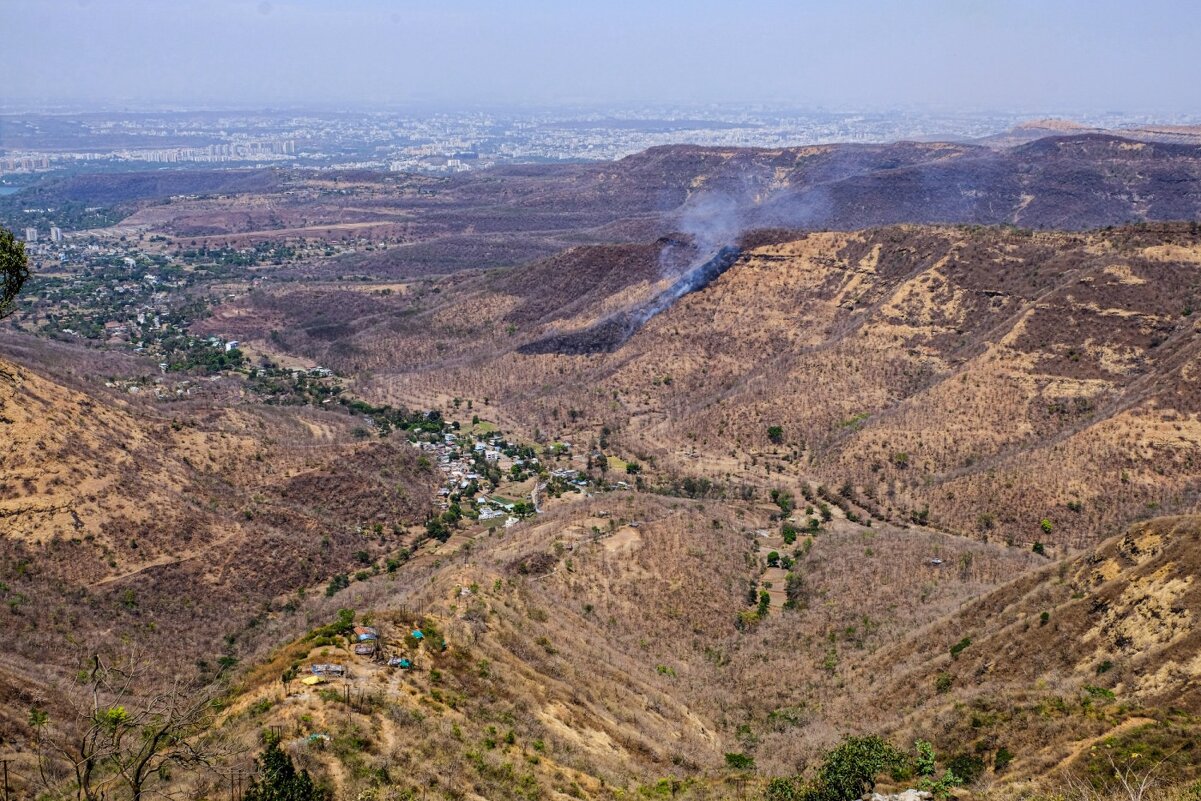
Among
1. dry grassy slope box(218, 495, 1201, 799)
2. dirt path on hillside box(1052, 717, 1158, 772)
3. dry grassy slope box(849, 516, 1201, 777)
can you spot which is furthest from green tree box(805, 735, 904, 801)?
dirt path on hillside box(1052, 717, 1158, 772)

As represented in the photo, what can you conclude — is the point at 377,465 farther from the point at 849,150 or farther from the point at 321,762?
the point at 849,150

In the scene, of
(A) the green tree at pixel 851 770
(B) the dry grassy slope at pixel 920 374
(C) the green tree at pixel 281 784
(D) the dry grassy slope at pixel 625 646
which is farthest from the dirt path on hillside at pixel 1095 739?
(B) the dry grassy slope at pixel 920 374

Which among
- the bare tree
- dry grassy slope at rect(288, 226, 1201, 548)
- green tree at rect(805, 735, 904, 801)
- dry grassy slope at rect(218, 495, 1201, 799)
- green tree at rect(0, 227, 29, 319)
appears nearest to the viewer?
the bare tree

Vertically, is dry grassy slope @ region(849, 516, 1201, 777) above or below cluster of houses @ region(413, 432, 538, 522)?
above

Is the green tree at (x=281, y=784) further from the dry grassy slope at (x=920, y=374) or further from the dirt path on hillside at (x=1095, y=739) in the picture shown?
the dry grassy slope at (x=920, y=374)

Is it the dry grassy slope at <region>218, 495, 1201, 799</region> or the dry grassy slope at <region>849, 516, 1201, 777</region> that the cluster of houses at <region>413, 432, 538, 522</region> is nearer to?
the dry grassy slope at <region>218, 495, 1201, 799</region>
